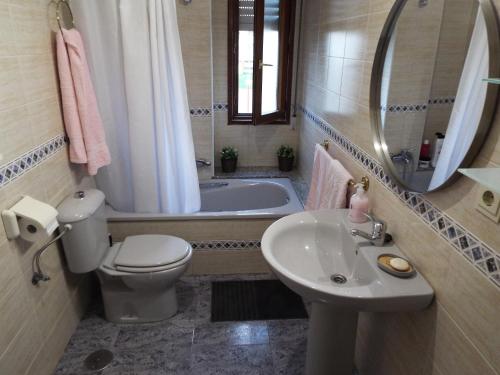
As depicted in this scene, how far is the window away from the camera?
306 centimetres

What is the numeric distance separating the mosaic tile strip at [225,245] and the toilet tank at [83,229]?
0.67 m

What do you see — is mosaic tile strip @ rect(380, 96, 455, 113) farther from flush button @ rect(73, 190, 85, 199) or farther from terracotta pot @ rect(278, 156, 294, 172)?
terracotta pot @ rect(278, 156, 294, 172)

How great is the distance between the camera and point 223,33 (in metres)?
3.19

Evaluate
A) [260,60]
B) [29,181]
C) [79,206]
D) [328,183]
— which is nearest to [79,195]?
[79,206]

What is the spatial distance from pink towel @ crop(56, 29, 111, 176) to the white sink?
116cm

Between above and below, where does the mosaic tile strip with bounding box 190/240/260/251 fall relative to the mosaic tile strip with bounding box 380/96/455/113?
below

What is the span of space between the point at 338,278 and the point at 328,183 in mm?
688

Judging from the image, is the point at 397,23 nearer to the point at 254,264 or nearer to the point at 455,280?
the point at 455,280

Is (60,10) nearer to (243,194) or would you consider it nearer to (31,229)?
(31,229)

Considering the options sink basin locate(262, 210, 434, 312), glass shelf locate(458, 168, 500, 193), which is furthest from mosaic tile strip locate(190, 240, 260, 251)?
glass shelf locate(458, 168, 500, 193)

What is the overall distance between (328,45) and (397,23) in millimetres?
1011

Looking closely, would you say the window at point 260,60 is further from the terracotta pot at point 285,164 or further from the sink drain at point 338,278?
the sink drain at point 338,278

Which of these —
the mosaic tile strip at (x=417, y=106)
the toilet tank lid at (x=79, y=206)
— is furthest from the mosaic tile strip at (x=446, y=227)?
the toilet tank lid at (x=79, y=206)

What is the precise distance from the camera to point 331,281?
156 cm
